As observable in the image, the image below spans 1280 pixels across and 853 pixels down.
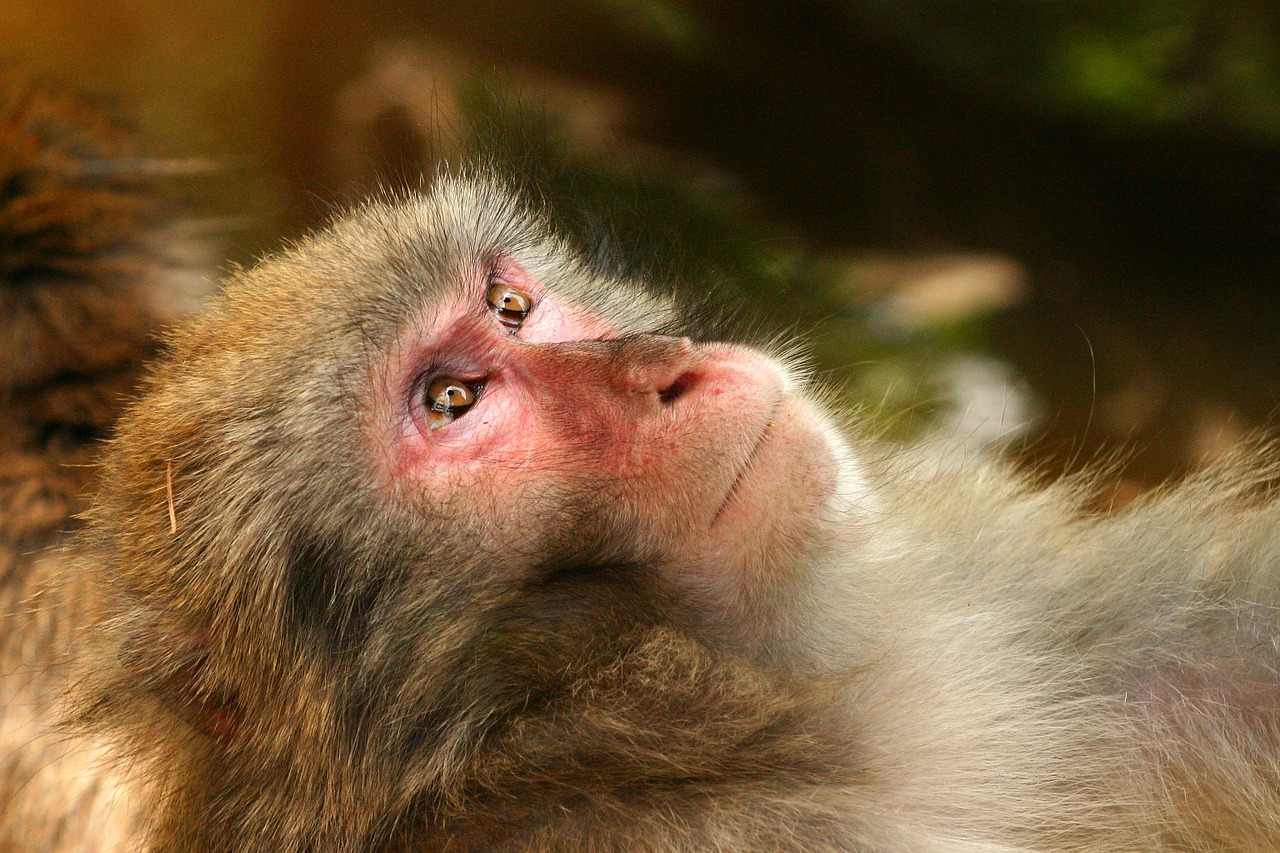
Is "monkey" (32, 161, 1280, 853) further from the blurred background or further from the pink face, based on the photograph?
the blurred background

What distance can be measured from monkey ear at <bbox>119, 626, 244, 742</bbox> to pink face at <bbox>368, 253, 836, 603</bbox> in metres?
0.39

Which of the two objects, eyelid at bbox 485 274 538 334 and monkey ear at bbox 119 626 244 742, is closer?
monkey ear at bbox 119 626 244 742

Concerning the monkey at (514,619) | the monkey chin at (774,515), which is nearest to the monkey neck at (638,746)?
the monkey at (514,619)

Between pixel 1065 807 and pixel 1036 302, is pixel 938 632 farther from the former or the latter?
pixel 1036 302

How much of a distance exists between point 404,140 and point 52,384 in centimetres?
104

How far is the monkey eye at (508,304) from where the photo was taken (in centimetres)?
188

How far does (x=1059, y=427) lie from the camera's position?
323cm

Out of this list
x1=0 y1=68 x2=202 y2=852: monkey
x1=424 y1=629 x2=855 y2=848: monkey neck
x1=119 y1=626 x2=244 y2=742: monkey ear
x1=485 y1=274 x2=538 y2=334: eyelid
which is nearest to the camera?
x1=424 y1=629 x2=855 y2=848: monkey neck

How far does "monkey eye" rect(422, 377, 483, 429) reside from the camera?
163cm

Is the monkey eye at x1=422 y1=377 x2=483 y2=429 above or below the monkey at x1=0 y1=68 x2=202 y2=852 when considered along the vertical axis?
below

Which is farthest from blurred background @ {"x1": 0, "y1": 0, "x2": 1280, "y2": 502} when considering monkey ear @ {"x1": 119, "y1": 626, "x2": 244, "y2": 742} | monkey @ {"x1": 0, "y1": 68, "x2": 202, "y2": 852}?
monkey ear @ {"x1": 119, "y1": 626, "x2": 244, "y2": 742}

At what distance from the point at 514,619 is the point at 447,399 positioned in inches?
13.3

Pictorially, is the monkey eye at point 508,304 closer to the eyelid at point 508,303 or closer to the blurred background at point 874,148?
the eyelid at point 508,303

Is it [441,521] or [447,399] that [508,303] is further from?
[441,521]
